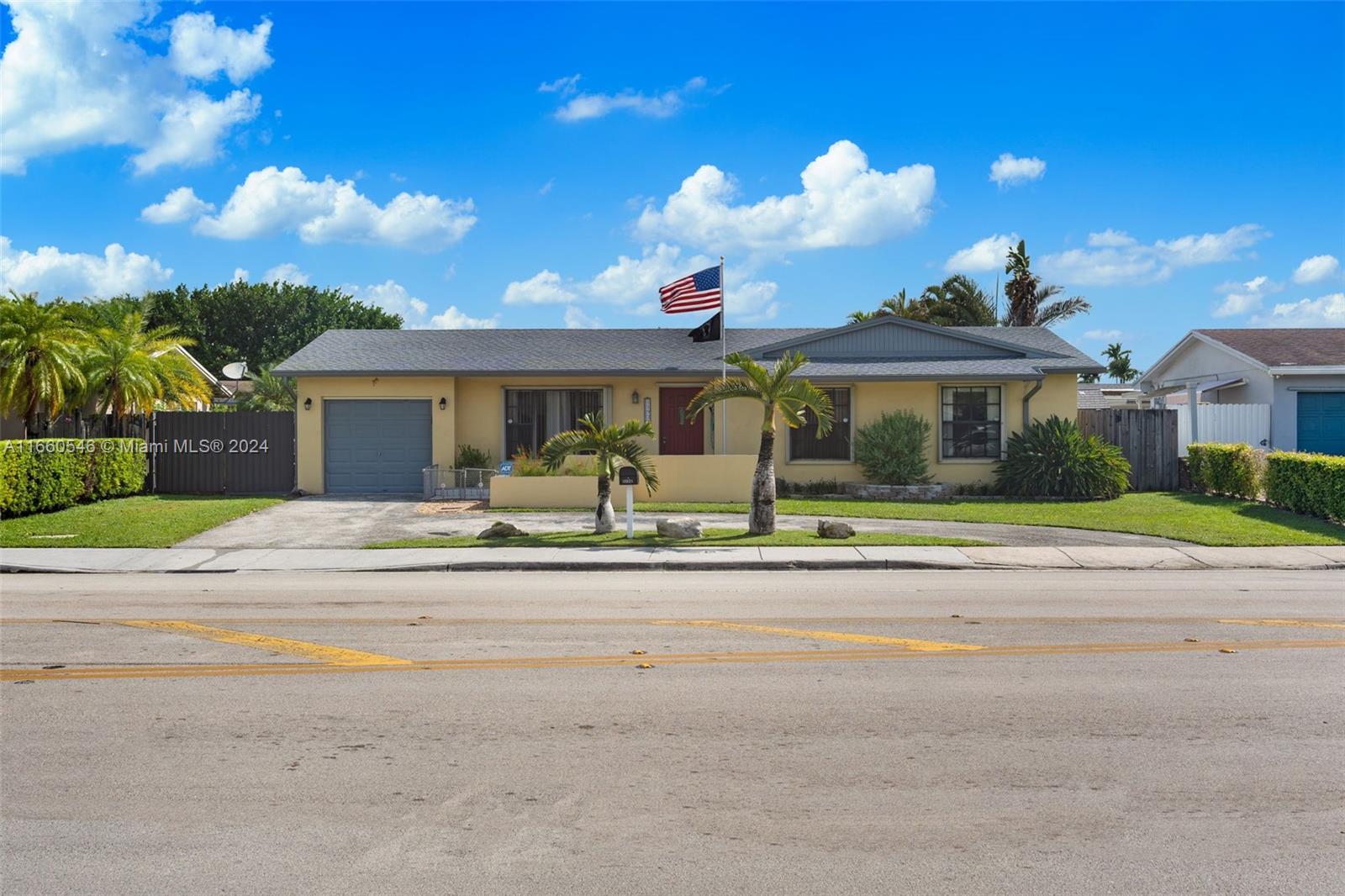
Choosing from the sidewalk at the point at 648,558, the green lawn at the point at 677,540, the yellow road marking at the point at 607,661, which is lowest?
the yellow road marking at the point at 607,661

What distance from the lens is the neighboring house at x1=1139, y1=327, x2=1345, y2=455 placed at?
2791 centimetres

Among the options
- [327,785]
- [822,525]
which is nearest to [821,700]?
[327,785]

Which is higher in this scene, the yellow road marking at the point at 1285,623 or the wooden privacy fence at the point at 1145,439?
→ the wooden privacy fence at the point at 1145,439

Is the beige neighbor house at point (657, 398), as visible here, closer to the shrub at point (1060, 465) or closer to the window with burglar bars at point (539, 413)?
the window with burglar bars at point (539, 413)

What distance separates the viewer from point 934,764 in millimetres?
6242

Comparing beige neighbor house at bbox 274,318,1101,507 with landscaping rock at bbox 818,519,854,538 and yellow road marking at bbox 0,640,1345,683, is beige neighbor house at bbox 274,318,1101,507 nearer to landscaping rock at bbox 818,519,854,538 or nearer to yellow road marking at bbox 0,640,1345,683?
landscaping rock at bbox 818,519,854,538

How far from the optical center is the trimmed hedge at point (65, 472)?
64.1 ft

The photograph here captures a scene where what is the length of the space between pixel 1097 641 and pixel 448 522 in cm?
1308

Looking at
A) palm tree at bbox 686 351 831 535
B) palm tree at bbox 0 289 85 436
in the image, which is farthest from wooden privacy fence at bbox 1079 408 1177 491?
palm tree at bbox 0 289 85 436

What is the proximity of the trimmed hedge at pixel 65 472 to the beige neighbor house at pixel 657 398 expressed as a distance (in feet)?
11.5

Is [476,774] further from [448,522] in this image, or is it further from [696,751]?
[448,522]

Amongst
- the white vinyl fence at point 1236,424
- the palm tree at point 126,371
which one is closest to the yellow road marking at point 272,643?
the palm tree at point 126,371

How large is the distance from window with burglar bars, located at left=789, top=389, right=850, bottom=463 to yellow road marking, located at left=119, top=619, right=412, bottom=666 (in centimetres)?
1711

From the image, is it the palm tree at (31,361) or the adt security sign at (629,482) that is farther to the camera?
the palm tree at (31,361)
